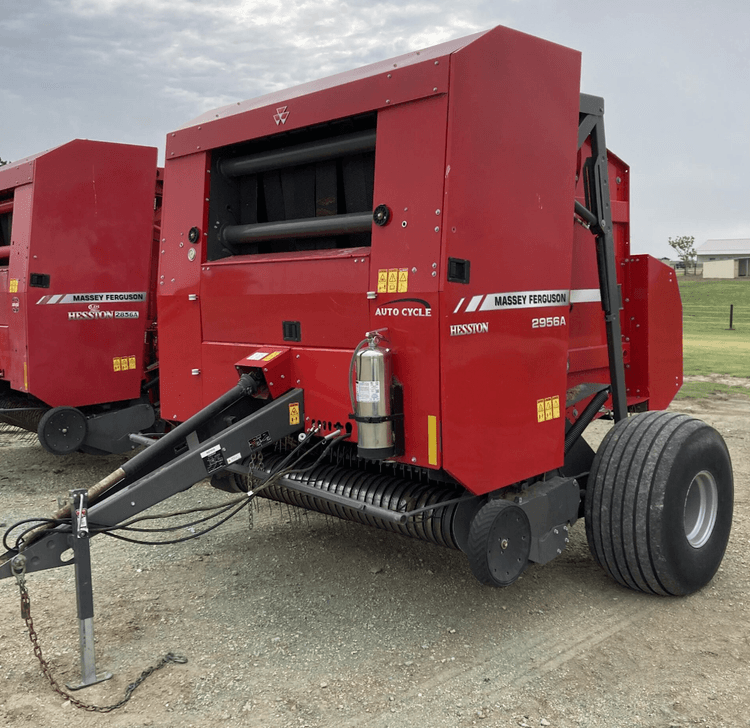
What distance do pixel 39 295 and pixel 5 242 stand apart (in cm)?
131

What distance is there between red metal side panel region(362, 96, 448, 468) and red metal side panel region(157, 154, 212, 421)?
1257 millimetres

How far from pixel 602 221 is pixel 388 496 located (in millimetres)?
1931

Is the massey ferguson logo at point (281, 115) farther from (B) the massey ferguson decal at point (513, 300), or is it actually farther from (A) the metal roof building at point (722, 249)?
(A) the metal roof building at point (722, 249)

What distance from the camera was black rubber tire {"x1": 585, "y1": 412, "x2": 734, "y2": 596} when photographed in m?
3.66

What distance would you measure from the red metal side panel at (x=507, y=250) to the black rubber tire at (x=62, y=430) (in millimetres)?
4288

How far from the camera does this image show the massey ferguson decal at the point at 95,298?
624cm

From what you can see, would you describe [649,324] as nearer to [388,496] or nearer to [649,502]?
[649,502]

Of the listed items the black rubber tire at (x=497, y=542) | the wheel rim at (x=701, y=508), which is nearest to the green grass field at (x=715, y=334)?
the wheel rim at (x=701, y=508)

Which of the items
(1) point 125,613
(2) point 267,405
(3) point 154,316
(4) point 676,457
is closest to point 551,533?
(4) point 676,457

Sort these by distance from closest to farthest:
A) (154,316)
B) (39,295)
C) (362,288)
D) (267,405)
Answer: (362,288) < (267,405) < (39,295) < (154,316)

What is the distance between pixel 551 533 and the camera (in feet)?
12.1

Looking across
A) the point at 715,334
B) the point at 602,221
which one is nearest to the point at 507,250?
the point at 602,221

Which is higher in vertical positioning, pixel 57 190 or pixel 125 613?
pixel 57 190

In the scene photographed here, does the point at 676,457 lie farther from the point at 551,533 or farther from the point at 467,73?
the point at 467,73
